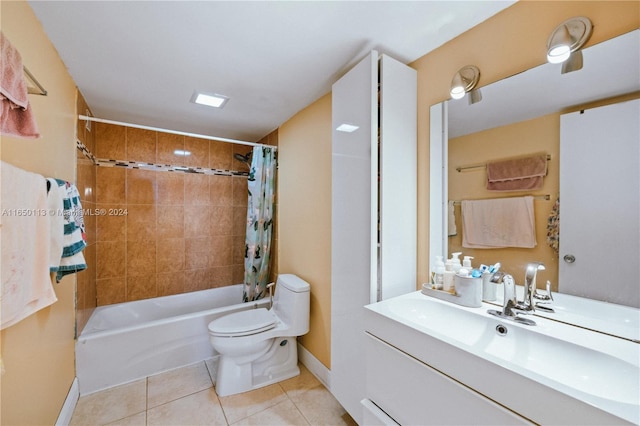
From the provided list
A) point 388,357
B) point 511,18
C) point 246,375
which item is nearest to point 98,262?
point 246,375

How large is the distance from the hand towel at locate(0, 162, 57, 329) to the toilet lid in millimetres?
1014

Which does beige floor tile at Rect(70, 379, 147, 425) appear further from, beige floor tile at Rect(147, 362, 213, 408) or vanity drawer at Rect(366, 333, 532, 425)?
vanity drawer at Rect(366, 333, 532, 425)

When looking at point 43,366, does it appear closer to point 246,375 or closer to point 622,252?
point 246,375

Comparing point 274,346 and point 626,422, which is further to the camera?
point 274,346

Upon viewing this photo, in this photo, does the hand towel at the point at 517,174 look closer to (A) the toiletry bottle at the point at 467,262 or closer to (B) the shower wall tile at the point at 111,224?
(A) the toiletry bottle at the point at 467,262

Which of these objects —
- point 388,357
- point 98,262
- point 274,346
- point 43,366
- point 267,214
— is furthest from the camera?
point 267,214

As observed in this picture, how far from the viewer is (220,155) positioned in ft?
10.3

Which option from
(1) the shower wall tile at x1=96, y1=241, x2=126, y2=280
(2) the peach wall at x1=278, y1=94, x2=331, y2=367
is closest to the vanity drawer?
(2) the peach wall at x1=278, y1=94, x2=331, y2=367

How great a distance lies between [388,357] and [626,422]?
2.32 ft

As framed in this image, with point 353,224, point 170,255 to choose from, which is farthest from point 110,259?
point 353,224

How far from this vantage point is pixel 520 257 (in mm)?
1222

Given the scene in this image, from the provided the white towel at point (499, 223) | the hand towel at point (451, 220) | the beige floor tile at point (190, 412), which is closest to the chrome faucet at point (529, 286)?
the white towel at point (499, 223)

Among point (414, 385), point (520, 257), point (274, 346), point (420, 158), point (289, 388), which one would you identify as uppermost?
point (420, 158)

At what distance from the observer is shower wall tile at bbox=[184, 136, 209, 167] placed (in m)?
2.98
